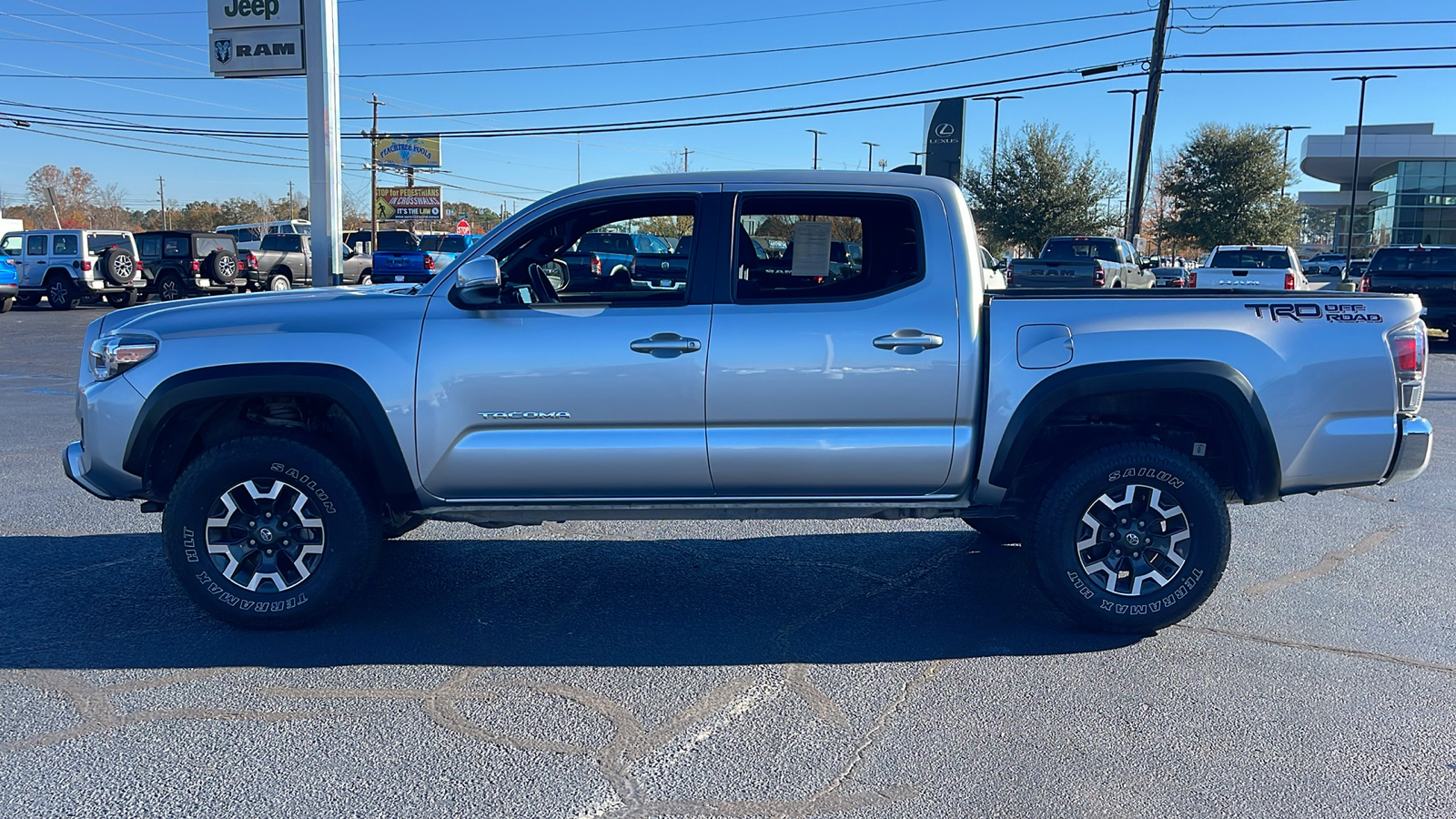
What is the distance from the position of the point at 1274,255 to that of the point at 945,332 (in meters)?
20.5

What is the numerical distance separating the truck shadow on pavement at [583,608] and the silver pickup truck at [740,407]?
31 cm

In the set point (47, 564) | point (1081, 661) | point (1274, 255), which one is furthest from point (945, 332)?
point (1274, 255)

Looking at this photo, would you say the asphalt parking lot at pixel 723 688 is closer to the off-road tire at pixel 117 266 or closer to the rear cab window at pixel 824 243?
the rear cab window at pixel 824 243

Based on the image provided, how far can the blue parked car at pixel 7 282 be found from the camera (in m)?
26.0

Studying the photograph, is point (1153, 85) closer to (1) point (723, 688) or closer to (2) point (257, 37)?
(2) point (257, 37)

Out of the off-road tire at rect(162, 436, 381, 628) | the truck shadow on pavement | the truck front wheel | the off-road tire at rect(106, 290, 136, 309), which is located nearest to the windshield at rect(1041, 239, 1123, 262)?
the truck shadow on pavement

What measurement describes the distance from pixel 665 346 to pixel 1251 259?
21.1 meters

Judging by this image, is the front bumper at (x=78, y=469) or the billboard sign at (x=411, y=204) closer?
the front bumper at (x=78, y=469)

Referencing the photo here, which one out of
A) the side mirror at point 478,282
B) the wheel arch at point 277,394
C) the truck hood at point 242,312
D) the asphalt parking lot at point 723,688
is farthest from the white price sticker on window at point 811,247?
the wheel arch at point 277,394

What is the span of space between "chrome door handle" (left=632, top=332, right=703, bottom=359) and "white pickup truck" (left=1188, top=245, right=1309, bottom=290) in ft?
58.3

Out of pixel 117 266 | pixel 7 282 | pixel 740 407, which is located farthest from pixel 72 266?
pixel 740 407

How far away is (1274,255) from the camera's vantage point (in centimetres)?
2200

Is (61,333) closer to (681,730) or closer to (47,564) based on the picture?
(47,564)

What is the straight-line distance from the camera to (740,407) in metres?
4.47
